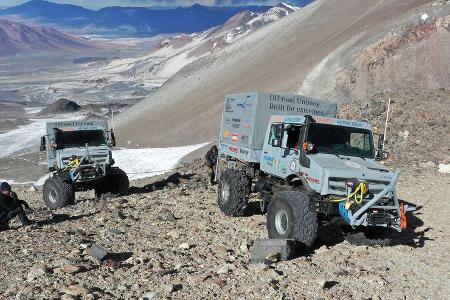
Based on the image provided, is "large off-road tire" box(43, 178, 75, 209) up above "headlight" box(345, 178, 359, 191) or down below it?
below

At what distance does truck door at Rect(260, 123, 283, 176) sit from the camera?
11.5 metres

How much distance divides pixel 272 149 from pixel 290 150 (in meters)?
0.94

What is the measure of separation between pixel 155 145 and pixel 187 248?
32.9 metres

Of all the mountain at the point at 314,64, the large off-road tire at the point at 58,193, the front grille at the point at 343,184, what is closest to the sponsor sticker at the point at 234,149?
the front grille at the point at 343,184

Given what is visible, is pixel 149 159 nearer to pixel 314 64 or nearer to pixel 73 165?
pixel 314 64

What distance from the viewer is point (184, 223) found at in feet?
41.5

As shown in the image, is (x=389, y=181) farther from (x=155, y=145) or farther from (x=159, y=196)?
(x=155, y=145)

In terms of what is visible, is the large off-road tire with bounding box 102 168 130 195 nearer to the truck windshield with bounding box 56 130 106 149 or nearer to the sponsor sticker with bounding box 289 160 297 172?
the truck windshield with bounding box 56 130 106 149

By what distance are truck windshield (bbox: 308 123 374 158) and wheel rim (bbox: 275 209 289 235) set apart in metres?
1.38

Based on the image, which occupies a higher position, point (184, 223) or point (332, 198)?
point (332, 198)

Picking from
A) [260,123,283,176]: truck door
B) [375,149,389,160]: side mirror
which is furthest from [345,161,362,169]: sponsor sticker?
[260,123,283,176]: truck door

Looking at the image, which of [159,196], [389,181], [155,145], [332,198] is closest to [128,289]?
[332,198]

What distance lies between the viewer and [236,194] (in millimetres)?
12922

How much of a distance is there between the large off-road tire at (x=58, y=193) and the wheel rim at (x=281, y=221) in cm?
907
